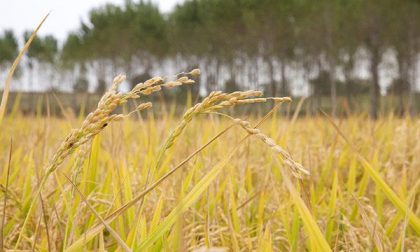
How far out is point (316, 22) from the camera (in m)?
30.8

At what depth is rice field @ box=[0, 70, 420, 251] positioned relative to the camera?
0.62 m

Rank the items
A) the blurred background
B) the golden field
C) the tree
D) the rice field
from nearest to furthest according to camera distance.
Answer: the rice field < the golden field < the blurred background < the tree

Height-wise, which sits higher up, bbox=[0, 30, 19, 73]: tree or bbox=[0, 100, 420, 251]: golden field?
bbox=[0, 30, 19, 73]: tree

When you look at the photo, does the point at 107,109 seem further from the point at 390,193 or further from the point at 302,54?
the point at 302,54

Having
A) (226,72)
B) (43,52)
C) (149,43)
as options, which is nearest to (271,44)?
(149,43)

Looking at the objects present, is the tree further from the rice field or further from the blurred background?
the rice field

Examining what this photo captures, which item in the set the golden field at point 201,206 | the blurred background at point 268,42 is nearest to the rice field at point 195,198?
the golden field at point 201,206

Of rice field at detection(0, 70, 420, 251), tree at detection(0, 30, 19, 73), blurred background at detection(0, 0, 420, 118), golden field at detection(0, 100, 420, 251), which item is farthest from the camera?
tree at detection(0, 30, 19, 73)

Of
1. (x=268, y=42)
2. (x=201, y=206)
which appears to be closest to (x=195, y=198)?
(x=201, y=206)

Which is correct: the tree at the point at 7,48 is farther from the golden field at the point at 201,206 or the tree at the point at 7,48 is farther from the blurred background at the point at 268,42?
the golden field at the point at 201,206

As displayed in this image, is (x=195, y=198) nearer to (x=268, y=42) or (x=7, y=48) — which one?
(x=268, y=42)

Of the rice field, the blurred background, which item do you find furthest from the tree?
the rice field

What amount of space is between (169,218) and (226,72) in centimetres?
4411

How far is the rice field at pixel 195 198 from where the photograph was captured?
24.3 inches
